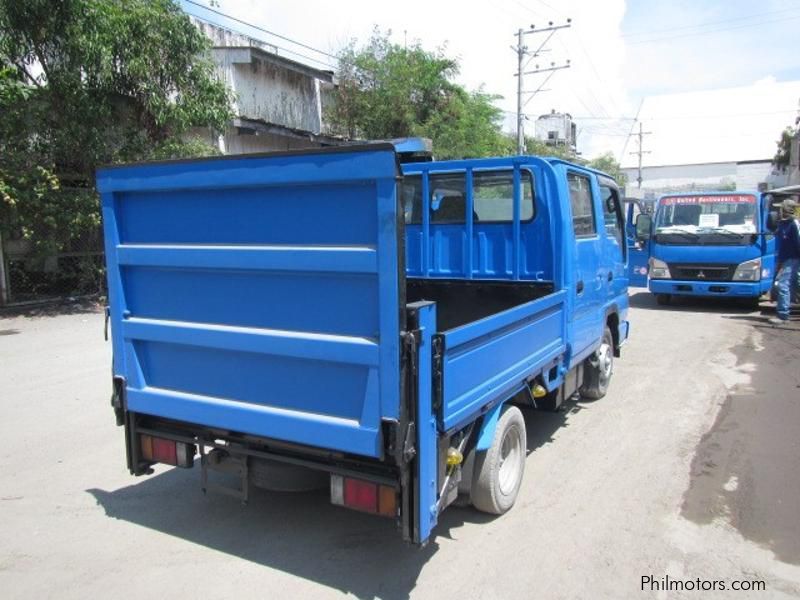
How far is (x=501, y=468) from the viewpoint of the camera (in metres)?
3.89

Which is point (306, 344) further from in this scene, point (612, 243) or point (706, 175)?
point (706, 175)

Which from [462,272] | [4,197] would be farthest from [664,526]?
[4,197]

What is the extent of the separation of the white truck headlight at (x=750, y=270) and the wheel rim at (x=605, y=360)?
6.44 metres

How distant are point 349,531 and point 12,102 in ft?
30.1

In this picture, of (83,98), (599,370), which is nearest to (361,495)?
(599,370)

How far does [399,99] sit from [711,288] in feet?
41.7

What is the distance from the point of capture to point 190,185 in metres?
3.13

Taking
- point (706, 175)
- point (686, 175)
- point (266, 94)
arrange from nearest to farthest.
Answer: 1. point (266, 94)
2. point (706, 175)
3. point (686, 175)

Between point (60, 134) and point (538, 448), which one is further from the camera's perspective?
point (60, 134)

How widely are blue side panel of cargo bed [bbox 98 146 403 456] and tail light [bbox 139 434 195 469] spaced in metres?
0.21

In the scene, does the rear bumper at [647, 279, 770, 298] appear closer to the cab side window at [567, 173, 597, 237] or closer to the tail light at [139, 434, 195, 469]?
the cab side window at [567, 173, 597, 237]

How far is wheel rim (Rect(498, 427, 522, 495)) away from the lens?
3.87m

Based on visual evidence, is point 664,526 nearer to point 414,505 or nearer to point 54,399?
point 414,505

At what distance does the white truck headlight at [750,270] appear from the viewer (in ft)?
37.4
